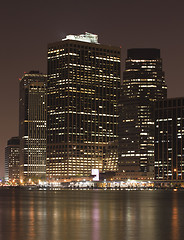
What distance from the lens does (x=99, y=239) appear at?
6388 centimetres

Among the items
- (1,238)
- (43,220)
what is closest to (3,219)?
(43,220)

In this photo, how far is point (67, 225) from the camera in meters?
79.6

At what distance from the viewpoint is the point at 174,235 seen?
67938 millimetres

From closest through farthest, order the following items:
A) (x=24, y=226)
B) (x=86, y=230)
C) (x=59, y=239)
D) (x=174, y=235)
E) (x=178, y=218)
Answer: (x=59, y=239) < (x=174, y=235) < (x=86, y=230) < (x=24, y=226) < (x=178, y=218)

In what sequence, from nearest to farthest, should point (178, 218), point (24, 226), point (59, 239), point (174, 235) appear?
point (59, 239) < point (174, 235) < point (24, 226) < point (178, 218)

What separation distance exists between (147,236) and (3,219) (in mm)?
32082

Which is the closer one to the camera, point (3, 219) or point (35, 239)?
point (35, 239)

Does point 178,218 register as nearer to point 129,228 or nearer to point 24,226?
point 129,228

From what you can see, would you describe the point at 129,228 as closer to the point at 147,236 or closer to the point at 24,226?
the point at 147,236

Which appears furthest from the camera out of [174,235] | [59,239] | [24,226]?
[24,226]

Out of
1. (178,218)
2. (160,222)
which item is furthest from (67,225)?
(178,218)

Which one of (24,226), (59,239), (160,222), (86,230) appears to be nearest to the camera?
(59,239)

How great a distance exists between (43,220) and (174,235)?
27550mm

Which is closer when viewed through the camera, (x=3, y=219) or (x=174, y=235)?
(x=174, y=235)
